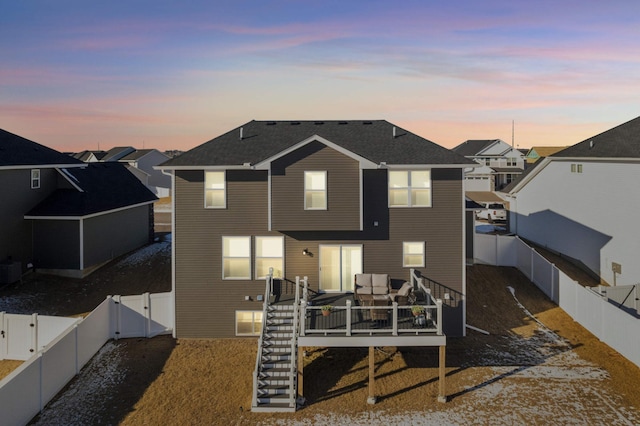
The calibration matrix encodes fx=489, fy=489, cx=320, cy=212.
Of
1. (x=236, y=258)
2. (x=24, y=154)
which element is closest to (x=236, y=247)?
(x=236, y=258)

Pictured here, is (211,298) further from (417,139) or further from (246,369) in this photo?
(417,139)

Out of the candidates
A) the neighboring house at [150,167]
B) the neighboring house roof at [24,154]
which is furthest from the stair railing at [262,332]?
the neighboring house at [150,167]

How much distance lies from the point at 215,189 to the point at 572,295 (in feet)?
56.1

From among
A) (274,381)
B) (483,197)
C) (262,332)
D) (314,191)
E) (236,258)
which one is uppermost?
(483,197)

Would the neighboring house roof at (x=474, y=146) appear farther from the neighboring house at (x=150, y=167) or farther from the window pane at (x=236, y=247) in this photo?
the window pane at (x=236, y=247)

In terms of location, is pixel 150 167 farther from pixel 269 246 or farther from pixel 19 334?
pixel 269 246

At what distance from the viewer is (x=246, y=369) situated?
17.9 m

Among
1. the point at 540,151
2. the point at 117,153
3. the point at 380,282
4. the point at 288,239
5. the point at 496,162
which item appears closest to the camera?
the point at 380,282

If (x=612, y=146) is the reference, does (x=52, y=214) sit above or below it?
below

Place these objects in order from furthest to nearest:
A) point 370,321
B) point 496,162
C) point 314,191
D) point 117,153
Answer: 1. point 117,153
2. point 496,162
3. point 314,191
4. point 370,321

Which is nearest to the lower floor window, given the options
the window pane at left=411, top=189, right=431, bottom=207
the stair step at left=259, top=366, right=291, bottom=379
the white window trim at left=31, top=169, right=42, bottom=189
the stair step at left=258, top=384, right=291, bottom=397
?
the stair step at left=259, top=366, right=291, bottom=379

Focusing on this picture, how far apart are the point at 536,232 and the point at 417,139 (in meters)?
19.6

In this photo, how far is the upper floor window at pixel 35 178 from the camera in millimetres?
28094

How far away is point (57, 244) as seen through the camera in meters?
27.4
